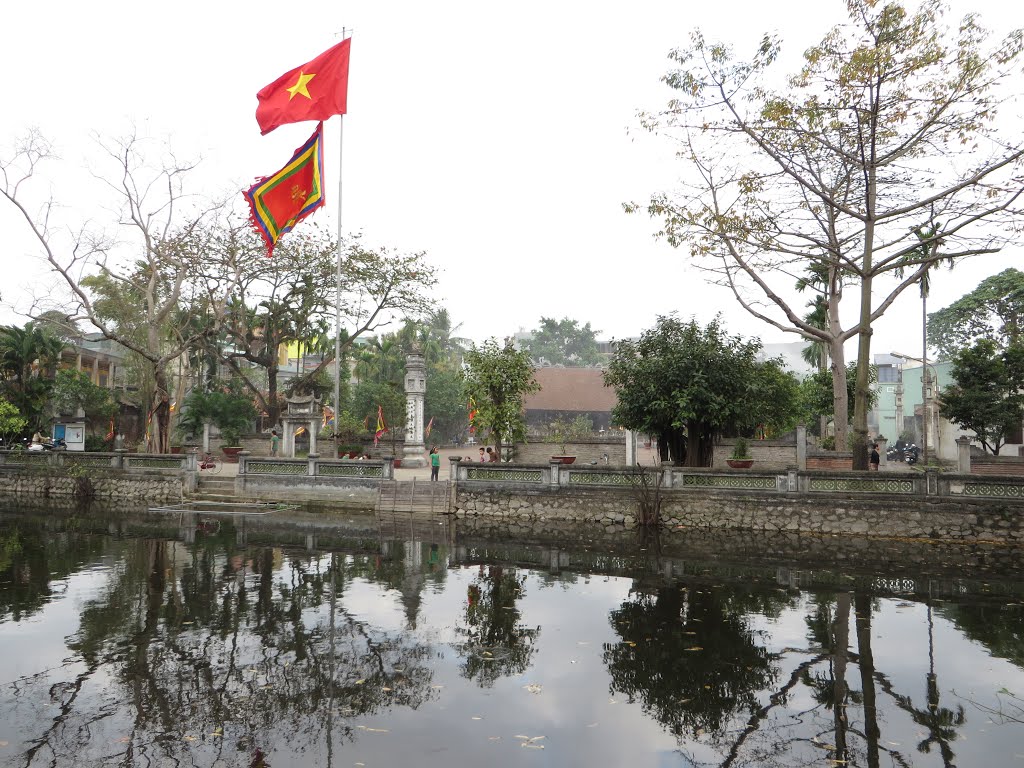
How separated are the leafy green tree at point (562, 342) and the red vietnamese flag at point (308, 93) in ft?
154

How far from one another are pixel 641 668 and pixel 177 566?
360 inches

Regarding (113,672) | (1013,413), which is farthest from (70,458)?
(1013,413)

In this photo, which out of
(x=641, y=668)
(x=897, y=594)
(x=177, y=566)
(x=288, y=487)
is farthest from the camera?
(x=288, y=487)

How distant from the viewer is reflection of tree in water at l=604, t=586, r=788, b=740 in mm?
6344

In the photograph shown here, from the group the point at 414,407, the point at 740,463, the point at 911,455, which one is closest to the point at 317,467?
the point at 414,407

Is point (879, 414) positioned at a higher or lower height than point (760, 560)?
higher

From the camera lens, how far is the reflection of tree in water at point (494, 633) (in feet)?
24.3

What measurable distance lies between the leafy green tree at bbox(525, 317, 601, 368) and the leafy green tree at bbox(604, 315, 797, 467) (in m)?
45.1

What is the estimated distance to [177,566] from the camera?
40.7ft

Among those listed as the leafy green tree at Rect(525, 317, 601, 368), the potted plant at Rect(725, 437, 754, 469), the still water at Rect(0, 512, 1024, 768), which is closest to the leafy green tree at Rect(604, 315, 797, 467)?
the potted plant at Rect(725, 437, 754, 469)

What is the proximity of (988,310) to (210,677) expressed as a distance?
4894 centimetres

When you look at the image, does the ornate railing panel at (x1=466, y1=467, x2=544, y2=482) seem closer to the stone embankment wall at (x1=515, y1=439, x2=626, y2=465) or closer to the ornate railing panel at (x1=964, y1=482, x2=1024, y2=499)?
the stone embankment wall at (x1=515, y1=439, x2=626, y2=465)

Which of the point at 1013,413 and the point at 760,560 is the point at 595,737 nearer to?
the point at 760,560

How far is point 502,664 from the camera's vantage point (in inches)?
298
